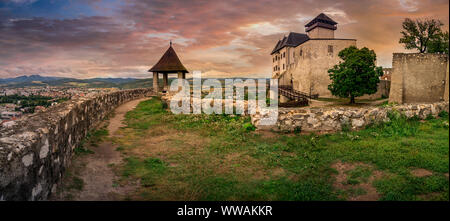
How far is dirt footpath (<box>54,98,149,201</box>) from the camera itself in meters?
4.26

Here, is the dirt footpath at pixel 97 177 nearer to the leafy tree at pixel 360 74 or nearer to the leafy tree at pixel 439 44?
the leafy tree at pixel 360 74

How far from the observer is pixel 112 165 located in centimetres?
578

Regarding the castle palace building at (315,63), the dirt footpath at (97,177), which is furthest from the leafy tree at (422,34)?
the dirt footpath at (97,177)

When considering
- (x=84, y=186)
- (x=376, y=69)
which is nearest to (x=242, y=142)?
(x=84, y=186)

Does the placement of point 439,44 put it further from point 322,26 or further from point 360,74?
point 322,26

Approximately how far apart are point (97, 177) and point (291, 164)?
4462 mm

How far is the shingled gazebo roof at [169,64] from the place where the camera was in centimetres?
2559

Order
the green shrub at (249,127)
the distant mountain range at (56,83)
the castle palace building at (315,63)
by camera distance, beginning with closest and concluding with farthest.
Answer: the green shrub at (249,127)
the distant mountain range at (56,83)
the castle palace building at (315,63)

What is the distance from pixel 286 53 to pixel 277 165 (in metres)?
48.1

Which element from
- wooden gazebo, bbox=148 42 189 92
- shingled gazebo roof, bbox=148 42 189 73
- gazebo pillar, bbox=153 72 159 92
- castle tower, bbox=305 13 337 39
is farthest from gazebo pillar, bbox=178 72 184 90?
castle tower, bbox=305 13 337 39

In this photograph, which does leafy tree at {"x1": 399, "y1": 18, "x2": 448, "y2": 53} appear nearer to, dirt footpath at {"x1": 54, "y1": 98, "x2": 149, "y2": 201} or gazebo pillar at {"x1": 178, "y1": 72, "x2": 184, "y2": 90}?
gazebo pillar at {"x1": 178, "y1": 72, "x2": 184, "y2": 90}

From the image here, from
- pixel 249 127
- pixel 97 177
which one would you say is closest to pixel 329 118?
pixel 249 127

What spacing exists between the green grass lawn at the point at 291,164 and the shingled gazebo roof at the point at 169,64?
678 inches

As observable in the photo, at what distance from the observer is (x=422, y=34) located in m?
27.3
